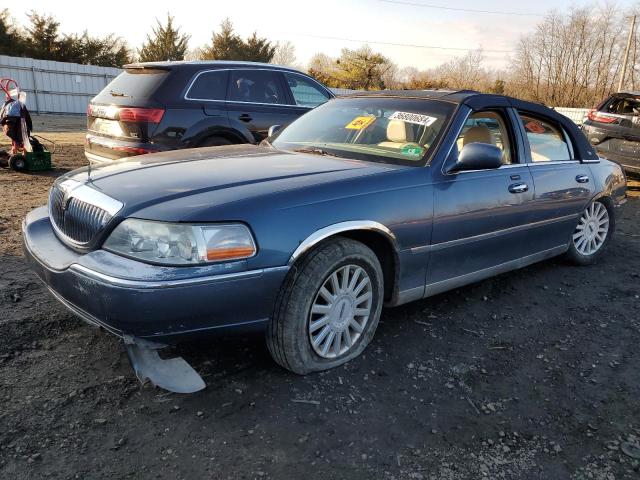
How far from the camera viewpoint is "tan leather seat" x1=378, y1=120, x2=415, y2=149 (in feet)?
11.9

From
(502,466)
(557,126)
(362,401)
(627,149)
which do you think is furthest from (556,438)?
(627,149)

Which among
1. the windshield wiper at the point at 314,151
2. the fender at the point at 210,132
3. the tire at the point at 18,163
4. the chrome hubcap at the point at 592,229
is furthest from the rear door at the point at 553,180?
the tire at the point at 18,163

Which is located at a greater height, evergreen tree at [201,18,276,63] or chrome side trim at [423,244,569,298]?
evergreen tree at [201,18,276,63]

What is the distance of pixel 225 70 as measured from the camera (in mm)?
6797

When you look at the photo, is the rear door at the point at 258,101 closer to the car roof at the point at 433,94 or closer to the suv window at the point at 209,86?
the suv window at the point at 209,86

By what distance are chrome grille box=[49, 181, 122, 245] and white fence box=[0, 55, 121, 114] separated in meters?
22.3

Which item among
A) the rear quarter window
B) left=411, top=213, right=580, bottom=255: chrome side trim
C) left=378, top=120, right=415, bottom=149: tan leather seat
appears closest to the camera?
left=411, top=213, right=580, bottom=255: chrome side trim

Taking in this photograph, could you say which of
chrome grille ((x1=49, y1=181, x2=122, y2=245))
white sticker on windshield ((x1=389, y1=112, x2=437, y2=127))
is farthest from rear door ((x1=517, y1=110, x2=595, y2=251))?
chrome grille ((x1=49, y1=181, x2=122, y2=245))

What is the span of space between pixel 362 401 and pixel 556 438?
36.3 inches

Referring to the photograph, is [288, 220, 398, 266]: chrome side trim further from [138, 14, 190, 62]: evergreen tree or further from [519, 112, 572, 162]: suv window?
[138, 14, 190, 62]: evergreen tree

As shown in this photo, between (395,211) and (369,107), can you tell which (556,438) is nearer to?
(395,211)

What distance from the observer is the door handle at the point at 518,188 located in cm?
386

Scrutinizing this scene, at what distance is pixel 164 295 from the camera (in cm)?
234

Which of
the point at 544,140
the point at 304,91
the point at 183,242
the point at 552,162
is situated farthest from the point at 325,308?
the point at 304,91
